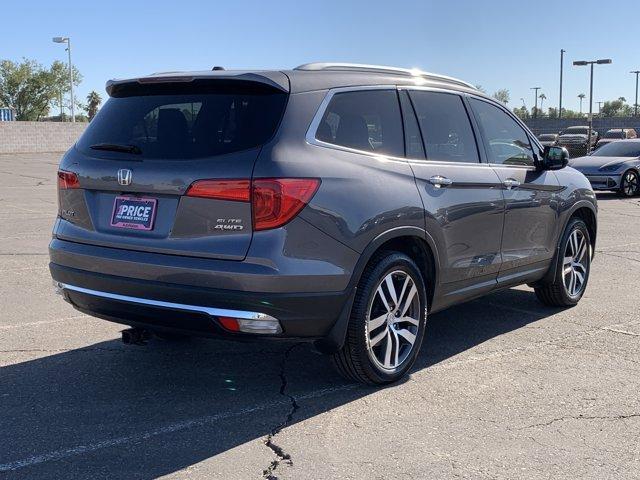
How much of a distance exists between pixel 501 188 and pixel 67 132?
4151cm

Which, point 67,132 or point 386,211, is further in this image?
point 67,132

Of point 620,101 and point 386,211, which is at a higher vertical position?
point 620,101

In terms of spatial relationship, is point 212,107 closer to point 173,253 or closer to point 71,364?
point 173,253

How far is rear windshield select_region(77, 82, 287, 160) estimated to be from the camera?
394cm

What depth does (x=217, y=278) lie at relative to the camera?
377 cm

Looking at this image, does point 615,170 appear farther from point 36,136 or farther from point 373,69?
point 36,136

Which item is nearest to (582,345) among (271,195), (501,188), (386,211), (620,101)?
(501,188)

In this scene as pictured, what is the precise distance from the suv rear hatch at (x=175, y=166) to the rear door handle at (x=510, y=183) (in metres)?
2.16

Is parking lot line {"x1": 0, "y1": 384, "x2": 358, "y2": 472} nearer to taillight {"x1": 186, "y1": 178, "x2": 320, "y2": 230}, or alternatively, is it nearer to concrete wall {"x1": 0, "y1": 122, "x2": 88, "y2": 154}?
taillight {"x1": 186, "y1": 178, "x2": 320, "y2": 230}

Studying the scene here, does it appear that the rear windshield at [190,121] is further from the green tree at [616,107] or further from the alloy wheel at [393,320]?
Answer: the green tree at [616,107]

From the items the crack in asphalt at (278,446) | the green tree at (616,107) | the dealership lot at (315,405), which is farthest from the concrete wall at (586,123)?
the green tree at (616,107)

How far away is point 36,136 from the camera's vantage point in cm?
4116

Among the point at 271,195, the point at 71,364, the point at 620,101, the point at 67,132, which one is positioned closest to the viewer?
the point at 271,195

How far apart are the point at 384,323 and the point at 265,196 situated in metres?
1.23
